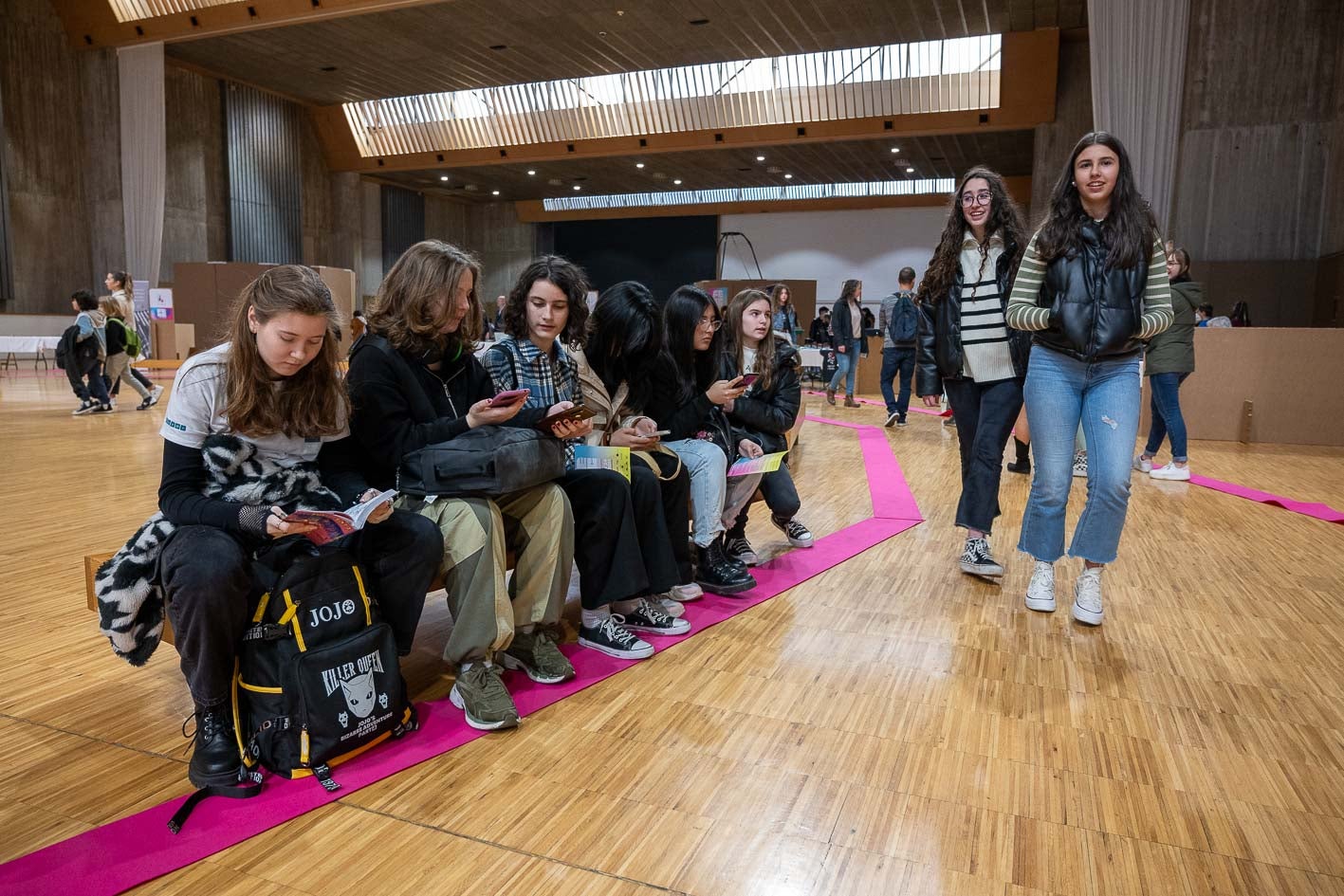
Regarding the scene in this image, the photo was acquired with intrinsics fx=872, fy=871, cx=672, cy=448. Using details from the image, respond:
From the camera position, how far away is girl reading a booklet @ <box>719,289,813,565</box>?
3.40 meters

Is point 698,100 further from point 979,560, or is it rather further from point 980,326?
point 979,560

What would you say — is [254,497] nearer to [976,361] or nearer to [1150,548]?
[976,361]

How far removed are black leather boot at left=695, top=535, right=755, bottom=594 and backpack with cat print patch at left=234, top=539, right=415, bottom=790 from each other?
1458mm

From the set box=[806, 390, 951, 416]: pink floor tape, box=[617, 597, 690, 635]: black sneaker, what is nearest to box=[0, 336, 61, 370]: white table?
box=[806, 390, 951, 416]: pink floor tape

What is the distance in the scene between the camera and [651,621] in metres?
2.65

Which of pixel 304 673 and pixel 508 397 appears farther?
pixel 508 397

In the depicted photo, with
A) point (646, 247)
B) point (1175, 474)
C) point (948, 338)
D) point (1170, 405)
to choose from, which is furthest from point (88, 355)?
point (646, 247)

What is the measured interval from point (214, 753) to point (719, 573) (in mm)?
1734

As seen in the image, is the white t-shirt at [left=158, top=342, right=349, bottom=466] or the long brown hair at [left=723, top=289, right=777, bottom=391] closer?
the white t-shirt at [left=158, top=342, right=349, bottom=466]

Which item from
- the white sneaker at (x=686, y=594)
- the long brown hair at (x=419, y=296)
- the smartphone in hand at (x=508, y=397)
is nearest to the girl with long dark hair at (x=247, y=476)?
the long brown hair at (x=419, y=296)

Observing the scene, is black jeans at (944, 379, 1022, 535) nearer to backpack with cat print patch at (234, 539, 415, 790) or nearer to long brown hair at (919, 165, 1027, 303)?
long brown hair at (919, 165, 1027, 303)

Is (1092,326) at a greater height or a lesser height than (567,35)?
lesser

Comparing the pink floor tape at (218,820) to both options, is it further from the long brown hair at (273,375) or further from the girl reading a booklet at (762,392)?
the girl reading a booklet at (762,392)

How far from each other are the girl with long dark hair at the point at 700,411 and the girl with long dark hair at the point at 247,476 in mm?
1153
